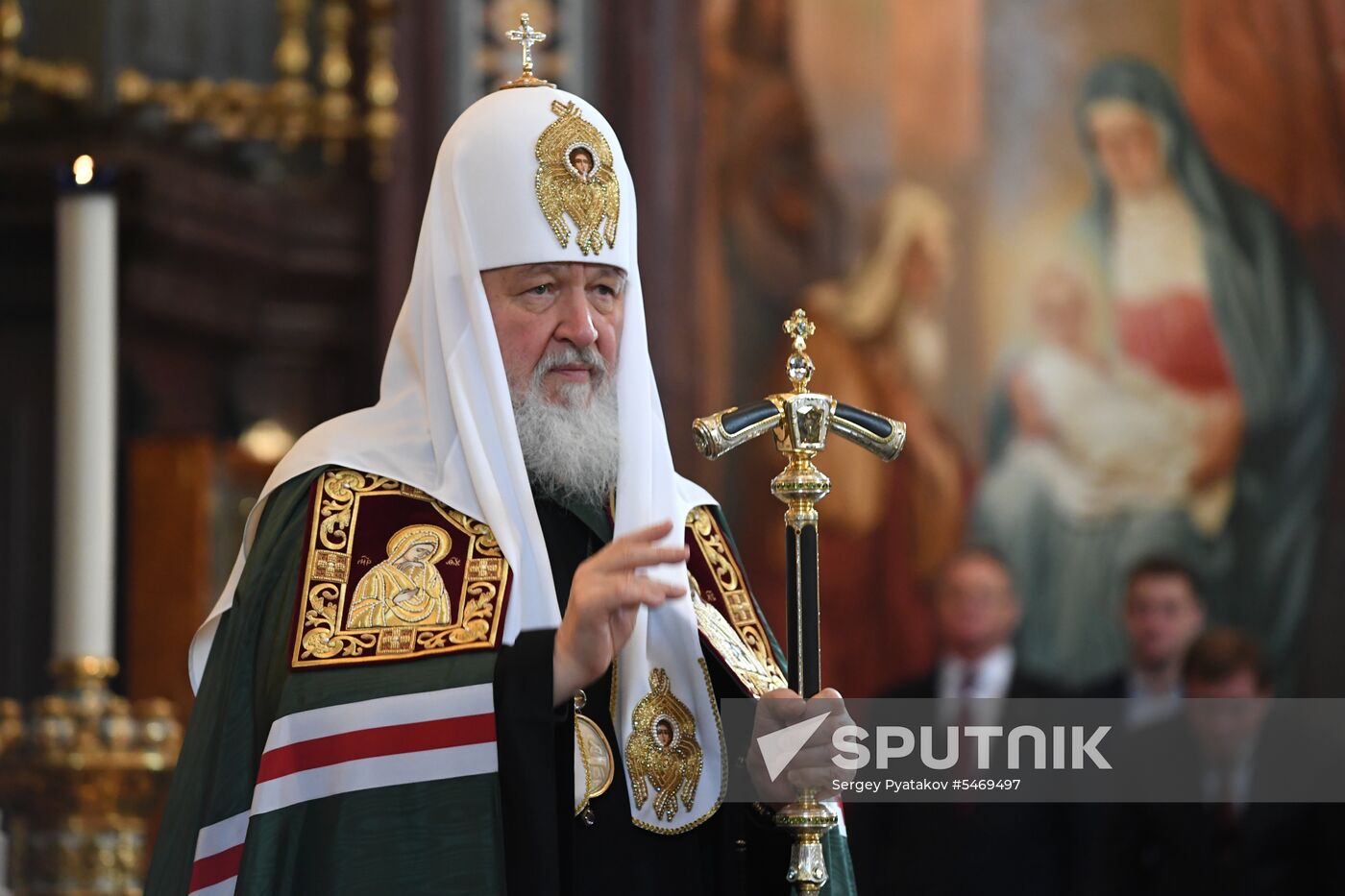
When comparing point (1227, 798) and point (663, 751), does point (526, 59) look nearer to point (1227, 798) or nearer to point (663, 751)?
point (663, 751)

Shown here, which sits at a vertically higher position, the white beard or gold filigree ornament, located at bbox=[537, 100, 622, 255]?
gold filigree ornament, located at bbox=[537, 100, 622, 255]

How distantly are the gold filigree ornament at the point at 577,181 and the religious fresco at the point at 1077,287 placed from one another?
16.2 ft

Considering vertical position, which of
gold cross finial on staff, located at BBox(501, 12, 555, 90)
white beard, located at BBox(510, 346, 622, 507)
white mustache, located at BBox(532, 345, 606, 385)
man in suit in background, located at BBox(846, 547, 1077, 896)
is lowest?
man in suit in background, located at BBox(846, 547, 1077, 896)

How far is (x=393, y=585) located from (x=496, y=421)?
30 centimetres

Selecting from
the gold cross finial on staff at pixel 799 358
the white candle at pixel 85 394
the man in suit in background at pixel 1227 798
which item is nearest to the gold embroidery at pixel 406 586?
the gold cross finial on staff at pixel 799 358

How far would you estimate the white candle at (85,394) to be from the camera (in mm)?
3789

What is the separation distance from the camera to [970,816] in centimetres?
762

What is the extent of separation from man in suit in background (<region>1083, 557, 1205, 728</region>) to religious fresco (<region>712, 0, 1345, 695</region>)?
77 mm

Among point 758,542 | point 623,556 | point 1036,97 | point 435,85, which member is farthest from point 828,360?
point 623,556

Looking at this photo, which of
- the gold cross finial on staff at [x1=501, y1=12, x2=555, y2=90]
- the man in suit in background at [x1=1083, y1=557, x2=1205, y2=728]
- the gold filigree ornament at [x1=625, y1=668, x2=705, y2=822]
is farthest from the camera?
the man in suit in background at [x1=1083, y1=557, x2=1205, y2=728]

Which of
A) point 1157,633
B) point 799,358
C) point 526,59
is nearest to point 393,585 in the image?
point 799,358

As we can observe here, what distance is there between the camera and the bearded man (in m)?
3.09

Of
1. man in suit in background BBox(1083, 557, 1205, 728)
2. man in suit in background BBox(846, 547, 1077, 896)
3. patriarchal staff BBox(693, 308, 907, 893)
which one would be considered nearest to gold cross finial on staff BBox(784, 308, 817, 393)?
patriarchal staff BBox(693, 308, 907, 893)

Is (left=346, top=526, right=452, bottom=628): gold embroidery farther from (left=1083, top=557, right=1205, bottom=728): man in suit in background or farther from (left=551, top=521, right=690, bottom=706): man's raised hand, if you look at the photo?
(left=1083, top=557, right=1205, bottom=728): man in suit in background
